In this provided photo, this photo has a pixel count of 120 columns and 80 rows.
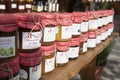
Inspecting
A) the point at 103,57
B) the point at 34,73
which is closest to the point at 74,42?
the point at 34,73

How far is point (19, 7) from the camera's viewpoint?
3.43 meters

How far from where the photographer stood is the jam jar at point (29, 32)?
78 cm

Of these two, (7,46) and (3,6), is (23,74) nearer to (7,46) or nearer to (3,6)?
(7,46)

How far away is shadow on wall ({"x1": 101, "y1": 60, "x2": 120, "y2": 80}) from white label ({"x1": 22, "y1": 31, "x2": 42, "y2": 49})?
283cm

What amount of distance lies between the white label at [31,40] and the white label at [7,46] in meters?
0.09

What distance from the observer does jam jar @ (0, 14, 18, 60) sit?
67 cm

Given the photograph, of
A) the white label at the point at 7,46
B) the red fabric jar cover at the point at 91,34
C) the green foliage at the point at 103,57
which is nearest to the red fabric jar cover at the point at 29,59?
the white label at the point at 7,46

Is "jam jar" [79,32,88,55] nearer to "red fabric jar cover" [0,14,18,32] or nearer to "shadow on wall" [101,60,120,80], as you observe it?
"red fabric jar cover" [0,14,18,32]

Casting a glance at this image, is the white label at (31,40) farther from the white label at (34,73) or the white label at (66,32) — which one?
the white label at (66,32)

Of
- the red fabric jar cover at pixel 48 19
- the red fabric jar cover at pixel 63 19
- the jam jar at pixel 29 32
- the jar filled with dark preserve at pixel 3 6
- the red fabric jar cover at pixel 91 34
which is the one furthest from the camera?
the jar filled with dark preserve at pixel 3 6

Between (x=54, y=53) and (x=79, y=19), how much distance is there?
33 centimetres

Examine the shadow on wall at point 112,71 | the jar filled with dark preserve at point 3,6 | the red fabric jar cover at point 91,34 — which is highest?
the jar filled with dark preserve at point 3,6

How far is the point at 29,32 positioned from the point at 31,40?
0.03m

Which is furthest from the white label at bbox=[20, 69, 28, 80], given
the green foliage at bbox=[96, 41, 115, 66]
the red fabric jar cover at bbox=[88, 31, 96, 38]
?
the green foliage at bbox=[96, 41, 115, 66]
